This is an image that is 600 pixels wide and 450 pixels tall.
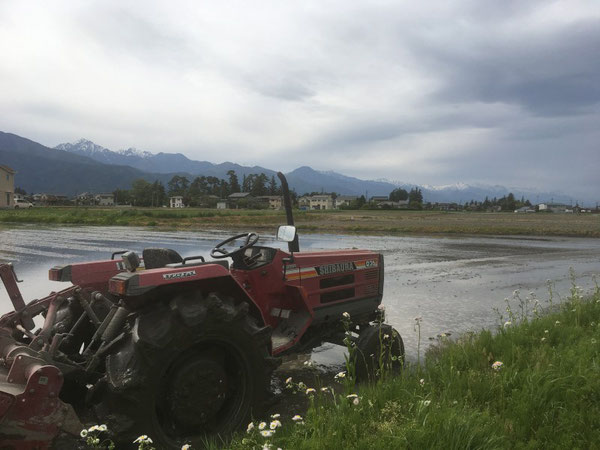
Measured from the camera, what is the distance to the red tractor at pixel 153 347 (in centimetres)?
234

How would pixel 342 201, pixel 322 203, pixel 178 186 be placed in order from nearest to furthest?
pixel 322 203 < pixel 178 186 < pixel 342 201

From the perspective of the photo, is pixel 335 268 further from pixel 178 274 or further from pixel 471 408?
pixel 178 274

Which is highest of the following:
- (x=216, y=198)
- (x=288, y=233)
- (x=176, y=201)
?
(x=216, y=198)

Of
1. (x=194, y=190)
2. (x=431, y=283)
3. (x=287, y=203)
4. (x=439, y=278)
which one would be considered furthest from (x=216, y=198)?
(x=287, y=203)

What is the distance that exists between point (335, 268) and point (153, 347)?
225 cm

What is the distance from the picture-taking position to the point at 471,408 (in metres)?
2.94

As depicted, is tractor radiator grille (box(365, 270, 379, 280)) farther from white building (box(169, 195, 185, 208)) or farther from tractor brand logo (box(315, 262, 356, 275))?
white building (box(169, 195, 185, 208))

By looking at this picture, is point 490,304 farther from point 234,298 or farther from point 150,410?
point 150,410

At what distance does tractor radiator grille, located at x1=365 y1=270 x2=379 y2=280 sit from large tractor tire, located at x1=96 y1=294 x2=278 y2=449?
1.92 metres

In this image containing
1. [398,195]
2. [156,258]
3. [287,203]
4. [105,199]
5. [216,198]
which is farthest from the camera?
[398,195]

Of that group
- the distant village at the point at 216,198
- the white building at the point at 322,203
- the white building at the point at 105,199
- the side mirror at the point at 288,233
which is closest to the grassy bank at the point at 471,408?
the side mirror at the point at 288,233

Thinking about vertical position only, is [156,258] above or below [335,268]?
above

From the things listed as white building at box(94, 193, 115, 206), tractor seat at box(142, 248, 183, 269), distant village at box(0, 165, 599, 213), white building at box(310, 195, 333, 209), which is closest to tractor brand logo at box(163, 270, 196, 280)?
tractor seat at box(142, 248, 183, 269)

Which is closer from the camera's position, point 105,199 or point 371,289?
point 371,289
